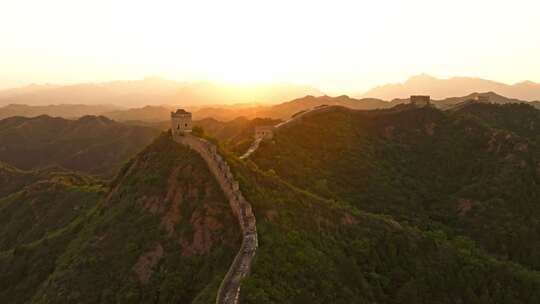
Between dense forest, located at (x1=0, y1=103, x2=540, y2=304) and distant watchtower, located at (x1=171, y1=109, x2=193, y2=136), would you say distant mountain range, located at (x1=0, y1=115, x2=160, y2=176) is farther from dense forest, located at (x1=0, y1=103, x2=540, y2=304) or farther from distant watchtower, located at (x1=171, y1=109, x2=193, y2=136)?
distant watchtower, located at (x1=171, y1=109, x2=193, y2=136)

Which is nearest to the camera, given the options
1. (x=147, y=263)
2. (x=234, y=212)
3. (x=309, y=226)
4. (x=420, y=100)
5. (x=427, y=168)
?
(x=147, y=263)

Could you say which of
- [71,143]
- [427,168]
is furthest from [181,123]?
[71,143]

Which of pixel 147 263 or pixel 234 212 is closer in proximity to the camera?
pixel 147 263

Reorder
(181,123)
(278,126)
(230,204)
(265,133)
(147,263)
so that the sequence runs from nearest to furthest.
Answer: (147,263) → (230,204) → (181,123) → (265,133) → (278,126)

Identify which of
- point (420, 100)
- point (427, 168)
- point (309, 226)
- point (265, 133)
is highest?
point (420, 100)

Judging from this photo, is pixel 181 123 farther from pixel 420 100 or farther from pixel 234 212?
pixel 420 100

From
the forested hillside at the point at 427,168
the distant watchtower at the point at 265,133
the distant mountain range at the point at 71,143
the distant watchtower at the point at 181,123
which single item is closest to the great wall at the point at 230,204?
the distant watchtower at the point at 181,123

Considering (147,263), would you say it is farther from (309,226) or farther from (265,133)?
(265,133)

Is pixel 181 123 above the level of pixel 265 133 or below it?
above
